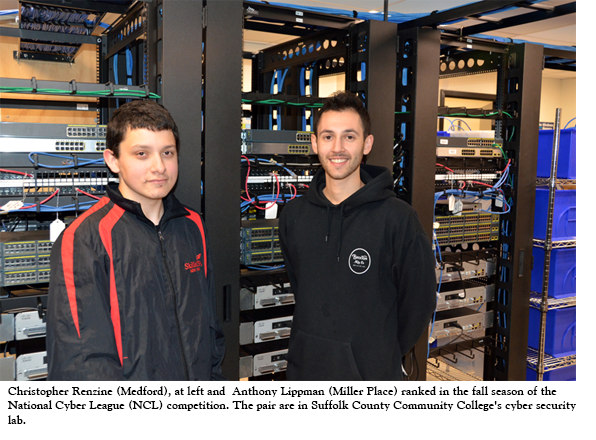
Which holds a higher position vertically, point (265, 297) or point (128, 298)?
point (128, 298)

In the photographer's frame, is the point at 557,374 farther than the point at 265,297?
Yes

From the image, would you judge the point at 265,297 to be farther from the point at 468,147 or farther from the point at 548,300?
the point at 548,300

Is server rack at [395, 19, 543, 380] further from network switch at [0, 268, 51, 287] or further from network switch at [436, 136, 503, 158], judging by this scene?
network switch at [0, 268, 51, 287]

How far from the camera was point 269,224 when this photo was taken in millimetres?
2219

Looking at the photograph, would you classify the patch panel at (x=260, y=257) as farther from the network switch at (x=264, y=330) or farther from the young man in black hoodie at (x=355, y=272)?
the young man in black hoodie at (x=355, y=272)

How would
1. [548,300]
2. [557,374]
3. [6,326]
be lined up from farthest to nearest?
[557,374] → [548,300] → [6,326]

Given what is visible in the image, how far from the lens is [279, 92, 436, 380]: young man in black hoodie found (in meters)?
1.49

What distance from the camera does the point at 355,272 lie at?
4.93 ft

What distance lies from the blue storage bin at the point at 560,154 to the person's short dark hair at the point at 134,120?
8.33ft

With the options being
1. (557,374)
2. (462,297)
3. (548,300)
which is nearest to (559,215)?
(548,300)

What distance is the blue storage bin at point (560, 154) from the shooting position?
9.32 ft

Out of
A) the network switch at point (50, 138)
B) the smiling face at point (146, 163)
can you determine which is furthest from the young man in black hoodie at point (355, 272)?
the network switch at point (50, 138)

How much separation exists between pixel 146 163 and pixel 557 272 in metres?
2.70

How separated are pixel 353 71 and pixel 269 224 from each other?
33.5 inches
